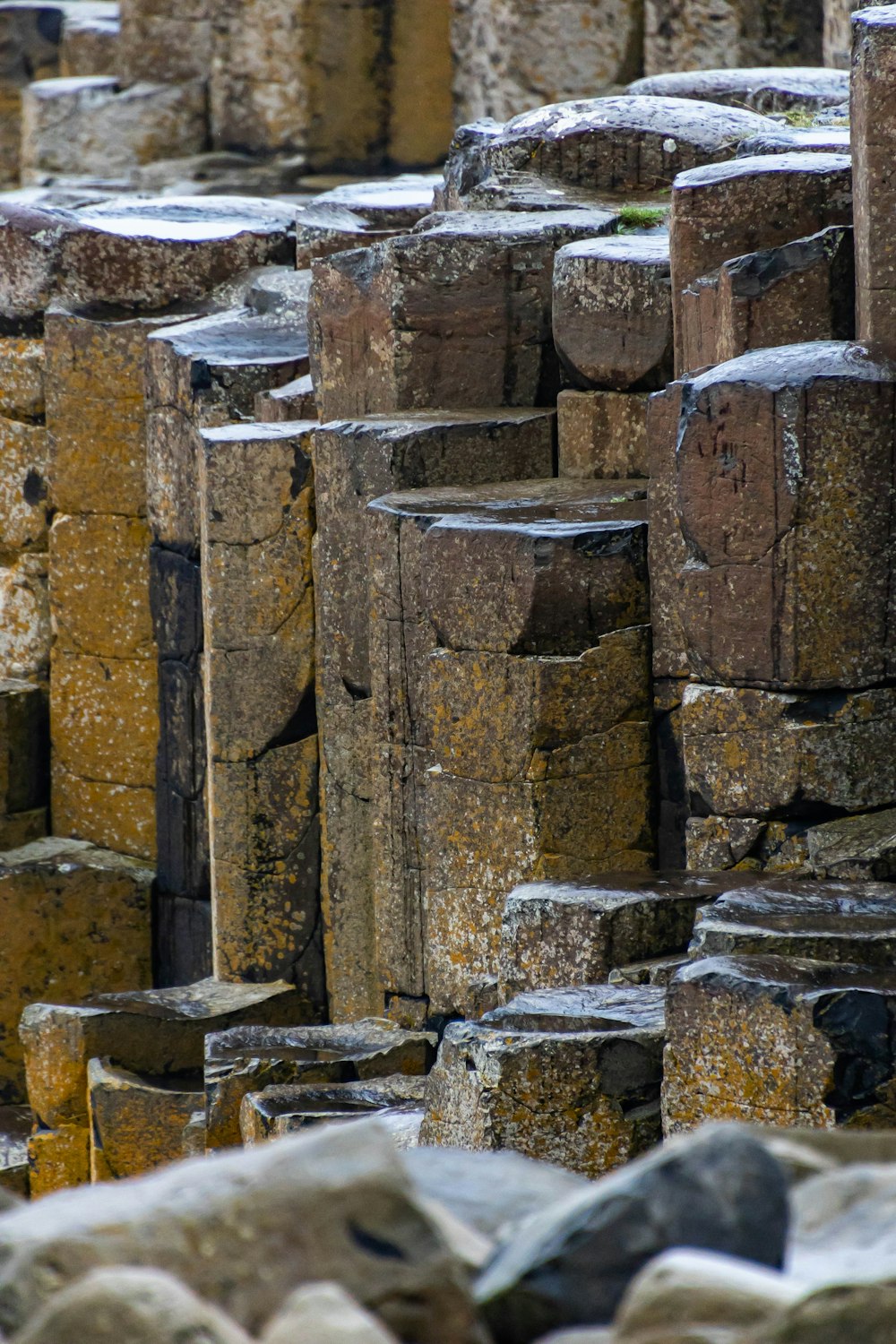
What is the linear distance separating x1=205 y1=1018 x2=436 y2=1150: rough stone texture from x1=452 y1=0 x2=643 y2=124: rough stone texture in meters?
9.19

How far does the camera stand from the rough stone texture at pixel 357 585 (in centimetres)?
813

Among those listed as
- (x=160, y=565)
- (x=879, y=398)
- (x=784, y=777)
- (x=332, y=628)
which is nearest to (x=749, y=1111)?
(x=784, y=777)

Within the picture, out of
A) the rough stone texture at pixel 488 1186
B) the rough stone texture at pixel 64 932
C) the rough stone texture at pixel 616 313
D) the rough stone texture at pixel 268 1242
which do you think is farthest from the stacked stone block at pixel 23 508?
the rough stone texture at pixel 268 1242

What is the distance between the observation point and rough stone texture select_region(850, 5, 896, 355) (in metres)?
6.35

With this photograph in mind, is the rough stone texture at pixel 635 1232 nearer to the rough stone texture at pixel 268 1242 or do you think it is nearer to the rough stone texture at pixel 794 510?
the rough stone texture at pixel 268 1242

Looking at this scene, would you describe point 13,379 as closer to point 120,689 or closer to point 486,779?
point 120,689

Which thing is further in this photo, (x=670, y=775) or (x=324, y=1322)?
(x=670, y=775)

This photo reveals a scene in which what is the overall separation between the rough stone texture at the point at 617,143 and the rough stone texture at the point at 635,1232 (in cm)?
698

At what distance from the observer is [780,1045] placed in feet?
17.2

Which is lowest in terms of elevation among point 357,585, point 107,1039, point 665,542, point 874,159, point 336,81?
point 107,1039

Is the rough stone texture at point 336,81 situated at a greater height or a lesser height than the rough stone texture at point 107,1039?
greater

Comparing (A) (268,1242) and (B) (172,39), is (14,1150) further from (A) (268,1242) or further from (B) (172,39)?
(B) (172,39)

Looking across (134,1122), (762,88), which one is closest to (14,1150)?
(134,1122)

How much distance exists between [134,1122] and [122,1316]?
649cm
